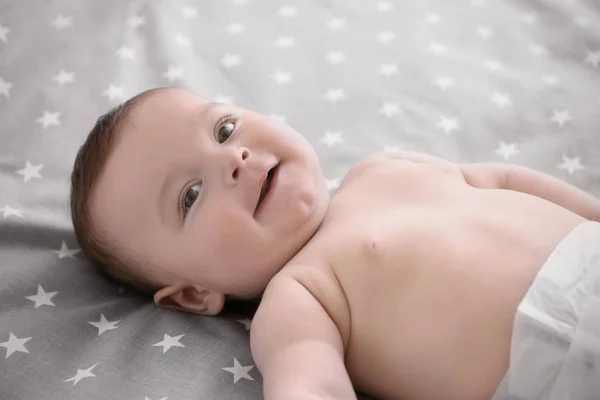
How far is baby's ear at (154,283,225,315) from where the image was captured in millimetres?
1163

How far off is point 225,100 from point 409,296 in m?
0.72

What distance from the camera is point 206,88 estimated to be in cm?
156

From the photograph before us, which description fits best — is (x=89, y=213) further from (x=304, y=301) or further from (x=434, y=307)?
(x=434, y=307)

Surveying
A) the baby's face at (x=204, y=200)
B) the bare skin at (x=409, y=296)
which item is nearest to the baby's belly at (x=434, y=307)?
the bare skin at (x=409, y=296)

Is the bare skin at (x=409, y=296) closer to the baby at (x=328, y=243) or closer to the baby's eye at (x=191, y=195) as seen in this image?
the baby at (x=328, y=243)

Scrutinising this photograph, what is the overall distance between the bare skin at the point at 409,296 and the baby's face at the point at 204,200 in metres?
0.06

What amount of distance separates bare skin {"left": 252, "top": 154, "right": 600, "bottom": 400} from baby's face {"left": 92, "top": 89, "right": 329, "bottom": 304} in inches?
2.6

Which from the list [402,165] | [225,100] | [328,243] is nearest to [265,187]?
[328,243]

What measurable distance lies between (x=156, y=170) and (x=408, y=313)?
0.46 m

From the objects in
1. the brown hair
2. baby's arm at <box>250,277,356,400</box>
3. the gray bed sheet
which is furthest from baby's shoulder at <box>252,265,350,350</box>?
the brown hair

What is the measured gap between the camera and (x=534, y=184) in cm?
123

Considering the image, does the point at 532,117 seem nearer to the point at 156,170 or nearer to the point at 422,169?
the point at 422,169

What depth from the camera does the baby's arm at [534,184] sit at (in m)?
1.20

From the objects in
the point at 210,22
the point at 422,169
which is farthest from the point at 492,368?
the point at 210,22
